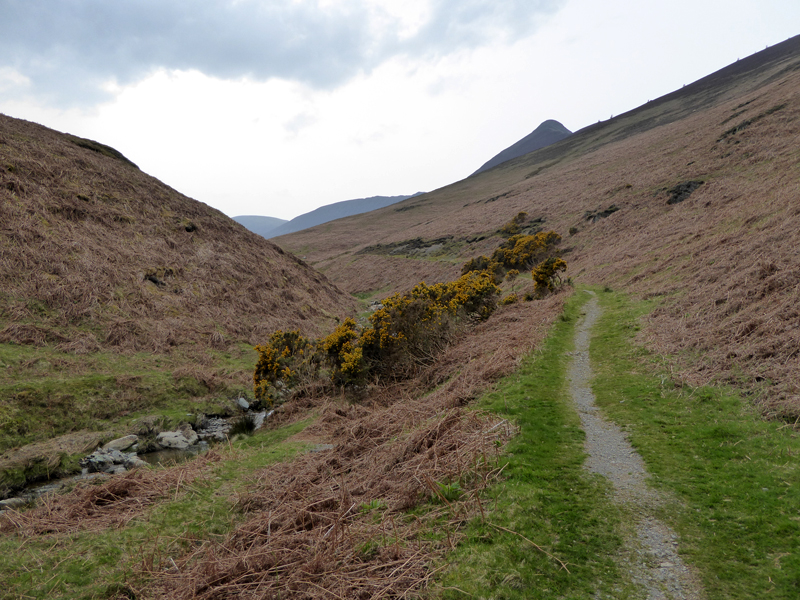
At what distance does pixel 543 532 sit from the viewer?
5.72m

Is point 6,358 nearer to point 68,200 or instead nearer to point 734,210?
point 68,200

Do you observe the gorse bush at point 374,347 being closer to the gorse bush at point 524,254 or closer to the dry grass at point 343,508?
the dry grass at point 343,508

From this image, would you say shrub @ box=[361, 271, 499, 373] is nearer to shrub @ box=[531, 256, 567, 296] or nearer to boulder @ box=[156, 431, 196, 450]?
boulder @ box=[156, 431, 196, 450]

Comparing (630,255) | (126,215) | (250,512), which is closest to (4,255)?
(126,215)

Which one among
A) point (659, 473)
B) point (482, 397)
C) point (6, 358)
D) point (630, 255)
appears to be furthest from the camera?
point (630, 255)

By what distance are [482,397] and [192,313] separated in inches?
821

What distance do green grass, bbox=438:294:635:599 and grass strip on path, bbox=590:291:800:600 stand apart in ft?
3.38

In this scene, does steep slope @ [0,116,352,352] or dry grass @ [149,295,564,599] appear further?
steep slope @ [0,116,352,352]

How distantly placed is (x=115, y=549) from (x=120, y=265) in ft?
75.3

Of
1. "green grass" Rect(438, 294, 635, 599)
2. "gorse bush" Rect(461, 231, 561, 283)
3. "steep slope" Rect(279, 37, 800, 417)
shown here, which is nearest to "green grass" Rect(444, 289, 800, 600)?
"green grass" Rect(438, 294, 635, 599)

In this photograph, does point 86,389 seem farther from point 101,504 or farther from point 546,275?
point 546,275

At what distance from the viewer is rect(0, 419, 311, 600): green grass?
19.9 feet

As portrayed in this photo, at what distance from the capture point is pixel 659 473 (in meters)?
7.06

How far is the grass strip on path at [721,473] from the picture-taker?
4.85 meters
